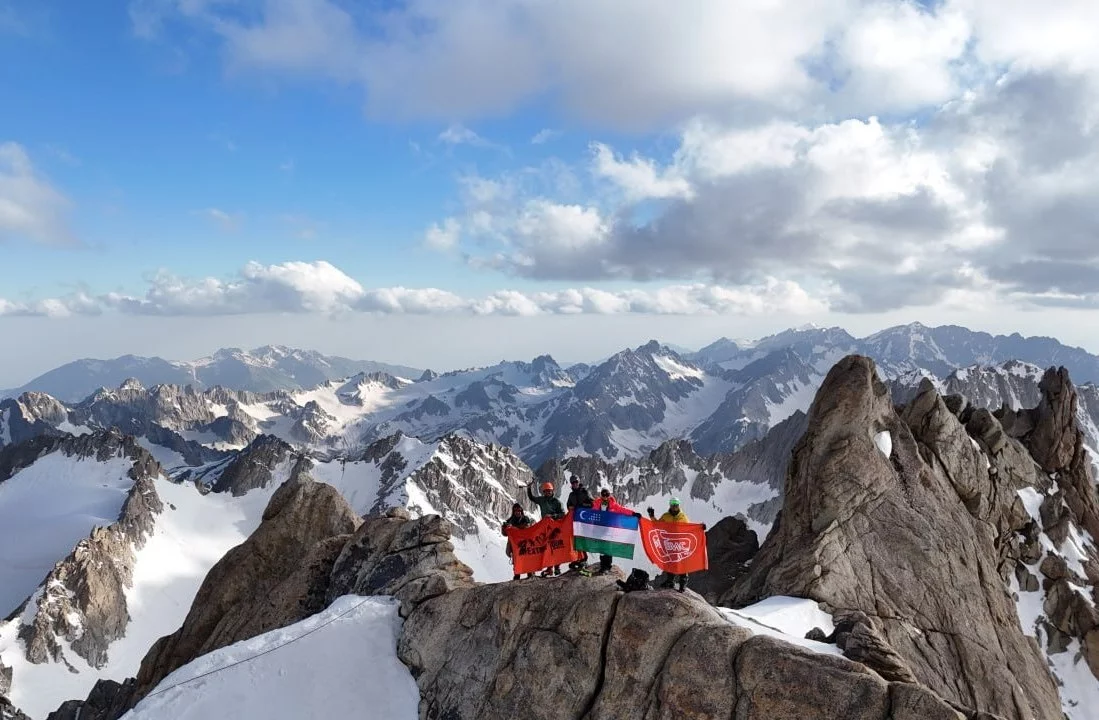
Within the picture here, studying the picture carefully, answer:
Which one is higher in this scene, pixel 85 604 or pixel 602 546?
pixel 602 546

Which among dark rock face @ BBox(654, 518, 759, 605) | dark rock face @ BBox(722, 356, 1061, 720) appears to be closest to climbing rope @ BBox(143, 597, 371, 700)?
dark rock face @ BBox(722, 356, 1061, 720)

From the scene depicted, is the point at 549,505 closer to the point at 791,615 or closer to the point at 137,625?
the point at 791,615

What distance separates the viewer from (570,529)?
920 inches

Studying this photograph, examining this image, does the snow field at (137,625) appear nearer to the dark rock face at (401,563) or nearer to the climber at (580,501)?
the dark rock face at (401,563)

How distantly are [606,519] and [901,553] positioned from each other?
831 inches

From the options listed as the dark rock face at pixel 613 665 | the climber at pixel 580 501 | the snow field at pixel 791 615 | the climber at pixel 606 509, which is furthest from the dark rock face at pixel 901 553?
the dark rock face at pixel 613 665

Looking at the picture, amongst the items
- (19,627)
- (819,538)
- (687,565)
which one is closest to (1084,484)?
(819,538)

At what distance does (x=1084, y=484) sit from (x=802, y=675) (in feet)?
193

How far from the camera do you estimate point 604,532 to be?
75.5ft

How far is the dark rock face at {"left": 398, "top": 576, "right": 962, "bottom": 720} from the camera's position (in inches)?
592

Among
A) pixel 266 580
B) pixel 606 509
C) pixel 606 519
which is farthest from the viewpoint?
pixel 266 580

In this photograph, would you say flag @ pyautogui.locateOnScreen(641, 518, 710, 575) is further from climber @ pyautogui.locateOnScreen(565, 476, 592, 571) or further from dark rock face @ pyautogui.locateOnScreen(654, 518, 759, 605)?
dark rock face @ pyautogui.locateOnScreen(654, 518, 759, 605)

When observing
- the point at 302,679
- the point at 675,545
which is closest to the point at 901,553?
the point at 675,545

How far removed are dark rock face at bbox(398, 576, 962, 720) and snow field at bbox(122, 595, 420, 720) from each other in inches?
34.3
